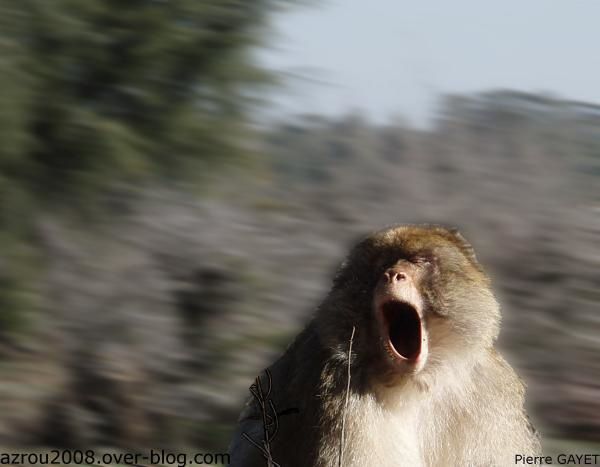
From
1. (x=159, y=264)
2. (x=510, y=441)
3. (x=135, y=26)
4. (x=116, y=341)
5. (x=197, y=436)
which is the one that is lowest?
(x=510, y=441)

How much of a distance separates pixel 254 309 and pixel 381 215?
1.01 metres

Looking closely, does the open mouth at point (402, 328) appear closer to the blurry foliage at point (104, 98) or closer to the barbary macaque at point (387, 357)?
the barbary macaque at point (387, 357)

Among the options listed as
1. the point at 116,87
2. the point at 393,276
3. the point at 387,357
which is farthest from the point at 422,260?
the point at 116,87

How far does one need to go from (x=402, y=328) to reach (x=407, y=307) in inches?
3.4

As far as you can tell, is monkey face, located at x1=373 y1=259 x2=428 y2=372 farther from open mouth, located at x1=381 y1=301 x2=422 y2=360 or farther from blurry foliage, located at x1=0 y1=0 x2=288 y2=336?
blurry foliage, located at x1=0 y1=0 x2=288 y2=336

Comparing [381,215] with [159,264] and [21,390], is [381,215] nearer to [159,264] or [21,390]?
[159,264]

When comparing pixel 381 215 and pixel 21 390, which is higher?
pixel 381 215

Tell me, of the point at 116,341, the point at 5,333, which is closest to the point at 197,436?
the point at 116,341

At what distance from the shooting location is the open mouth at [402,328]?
3.43m

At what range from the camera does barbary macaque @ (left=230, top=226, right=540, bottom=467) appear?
3467 mm

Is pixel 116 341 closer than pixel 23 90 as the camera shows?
No

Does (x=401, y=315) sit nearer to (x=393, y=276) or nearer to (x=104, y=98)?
(x=393, y=276)

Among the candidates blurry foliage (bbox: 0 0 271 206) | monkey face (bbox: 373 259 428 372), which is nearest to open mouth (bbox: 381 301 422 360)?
monkey face (bbox: 373 259 428 372)

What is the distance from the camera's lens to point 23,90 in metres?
6.64
